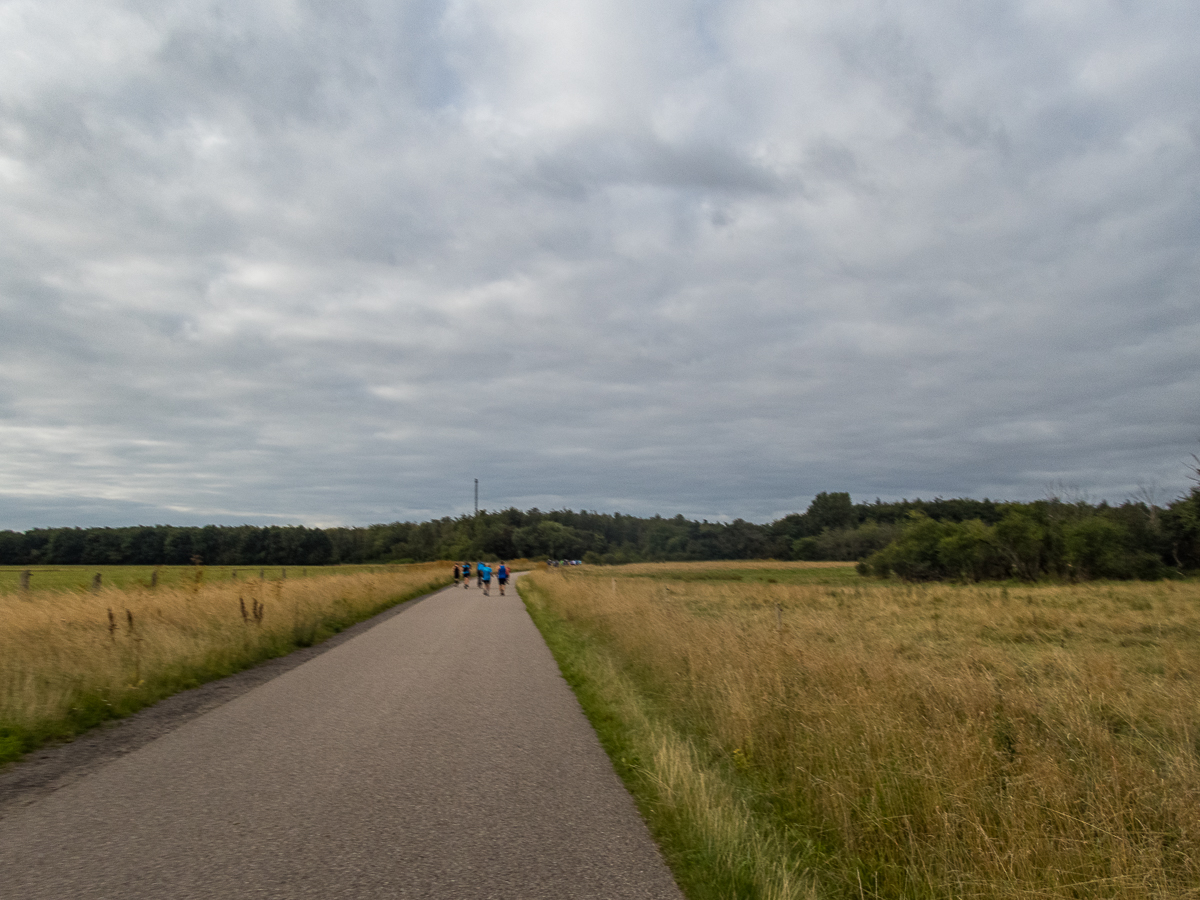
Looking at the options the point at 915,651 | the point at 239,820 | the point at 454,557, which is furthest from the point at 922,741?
the point at 454,557

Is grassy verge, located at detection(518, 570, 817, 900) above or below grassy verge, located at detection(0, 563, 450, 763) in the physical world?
below

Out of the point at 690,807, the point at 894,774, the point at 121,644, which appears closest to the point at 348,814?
the point at 690,807

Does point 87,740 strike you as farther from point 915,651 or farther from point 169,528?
point 169,528

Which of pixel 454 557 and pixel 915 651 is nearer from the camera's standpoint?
pixel 915 651

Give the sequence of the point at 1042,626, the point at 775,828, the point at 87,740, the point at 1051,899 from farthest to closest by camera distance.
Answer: the point at 1042,626 < the point at 87,740 < the point at 775,828 < the point at 1051,899

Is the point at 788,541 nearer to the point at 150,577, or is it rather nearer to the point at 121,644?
the point at 150,577

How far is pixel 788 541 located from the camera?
6280 inches

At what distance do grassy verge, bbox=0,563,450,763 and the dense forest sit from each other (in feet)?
163

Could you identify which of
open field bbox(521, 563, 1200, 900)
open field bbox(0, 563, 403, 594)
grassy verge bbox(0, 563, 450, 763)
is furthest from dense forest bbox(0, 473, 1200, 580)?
open field bbox(521, 563, 1200, 900)

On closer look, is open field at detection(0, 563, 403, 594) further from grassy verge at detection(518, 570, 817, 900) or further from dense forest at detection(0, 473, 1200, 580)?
grassy verge at detection(518, 570, 817, 900)

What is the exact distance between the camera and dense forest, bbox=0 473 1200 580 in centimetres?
6172

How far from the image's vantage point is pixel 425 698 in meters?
9.73

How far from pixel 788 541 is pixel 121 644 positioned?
156680 millimetres

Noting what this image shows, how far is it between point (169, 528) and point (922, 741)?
15760 cm
